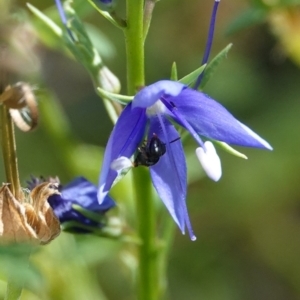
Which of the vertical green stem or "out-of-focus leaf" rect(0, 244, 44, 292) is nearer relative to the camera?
"out-of-focus leaf" rect(0, 244, 44, 292)

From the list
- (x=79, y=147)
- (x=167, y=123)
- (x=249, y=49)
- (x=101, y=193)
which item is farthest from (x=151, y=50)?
(x=101, y=193)

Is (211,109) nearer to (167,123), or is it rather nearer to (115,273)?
(167,123)

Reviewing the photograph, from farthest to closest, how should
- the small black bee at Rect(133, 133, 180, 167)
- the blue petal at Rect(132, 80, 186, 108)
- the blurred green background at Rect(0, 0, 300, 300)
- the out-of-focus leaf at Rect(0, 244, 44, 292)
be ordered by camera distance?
the blurred green background at Rect(0, 0, 300, 300) → the small black bee at Rect(133, 133, 180, 167) → the blue petal at Rect(132, 80, 186, 108) → the out-of-focus leaf at Rect(0, 244, 44, 292)

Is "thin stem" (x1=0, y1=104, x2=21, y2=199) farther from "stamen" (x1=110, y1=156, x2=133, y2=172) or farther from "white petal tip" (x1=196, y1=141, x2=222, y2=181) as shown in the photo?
"white petal tip" (x1=196, y1=141, x2=222, y2=181)

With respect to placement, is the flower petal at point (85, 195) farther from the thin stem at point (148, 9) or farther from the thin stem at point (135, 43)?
the thin stem at point (148, 9)

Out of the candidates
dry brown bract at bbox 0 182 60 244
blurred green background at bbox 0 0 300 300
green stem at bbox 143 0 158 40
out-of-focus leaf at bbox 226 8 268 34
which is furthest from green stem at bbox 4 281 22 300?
blurred green background at bbox 0 0 300 300

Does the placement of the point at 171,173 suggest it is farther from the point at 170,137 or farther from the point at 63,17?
the point at 63,17
